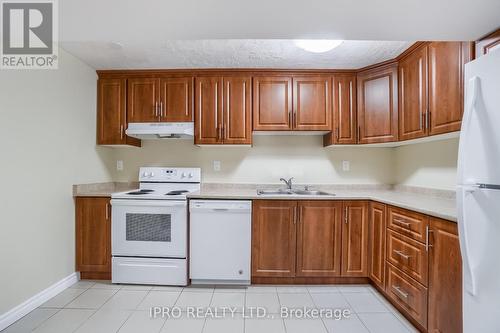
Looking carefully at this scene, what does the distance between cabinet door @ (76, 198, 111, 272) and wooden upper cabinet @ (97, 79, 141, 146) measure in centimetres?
71

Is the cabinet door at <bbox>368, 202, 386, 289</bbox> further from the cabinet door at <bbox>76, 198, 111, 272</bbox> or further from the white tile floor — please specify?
the cabinet door at <bbox>76, 198, 111, 272</bbox>

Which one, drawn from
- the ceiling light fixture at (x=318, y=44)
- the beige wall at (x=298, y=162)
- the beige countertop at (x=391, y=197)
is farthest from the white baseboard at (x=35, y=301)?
the ceiling light fixture at (x=318, y=44)

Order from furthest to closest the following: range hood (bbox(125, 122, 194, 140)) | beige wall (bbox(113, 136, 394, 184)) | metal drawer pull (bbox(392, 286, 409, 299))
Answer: beige wall (bbox(113, 136, 394, 184)) < range hood (bbox(125, 122, 194, 140)) < metal drawer pull (bbox(392, 286, 409, 299))

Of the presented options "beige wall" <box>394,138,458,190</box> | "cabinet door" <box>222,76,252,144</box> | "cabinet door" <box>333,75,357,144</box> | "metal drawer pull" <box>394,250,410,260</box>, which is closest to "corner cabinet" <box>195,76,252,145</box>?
"cabinet door" <box>222,76,252,144</box>

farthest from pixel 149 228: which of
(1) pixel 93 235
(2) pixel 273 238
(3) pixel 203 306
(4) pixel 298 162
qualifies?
(4) pixel 298 162

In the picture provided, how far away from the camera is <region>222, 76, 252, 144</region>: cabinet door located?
261 cm

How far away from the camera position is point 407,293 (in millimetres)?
1788

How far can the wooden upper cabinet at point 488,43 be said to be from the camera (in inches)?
50.8

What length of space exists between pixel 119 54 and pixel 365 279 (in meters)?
3.28

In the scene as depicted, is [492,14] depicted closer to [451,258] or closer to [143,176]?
[451,258]

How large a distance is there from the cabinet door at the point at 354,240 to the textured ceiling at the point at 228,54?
143 cm

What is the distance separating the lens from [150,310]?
1952 mm

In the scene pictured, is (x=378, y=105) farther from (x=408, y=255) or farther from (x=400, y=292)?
(x=400, y=292)

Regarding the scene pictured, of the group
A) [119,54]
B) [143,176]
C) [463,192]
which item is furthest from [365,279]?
[119,54]
